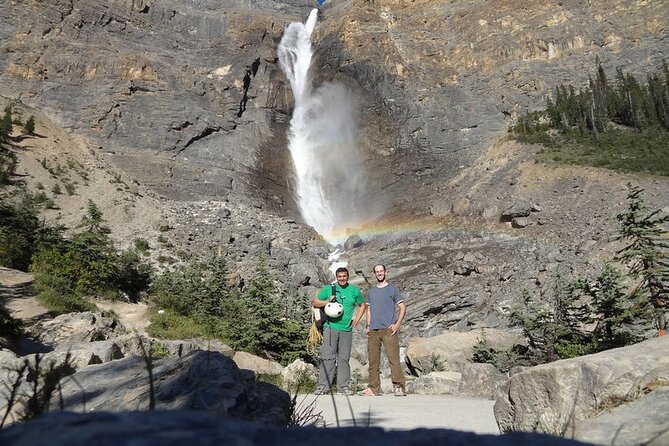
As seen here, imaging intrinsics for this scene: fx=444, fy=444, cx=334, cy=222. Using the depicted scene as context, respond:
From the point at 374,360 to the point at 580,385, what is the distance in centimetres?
363

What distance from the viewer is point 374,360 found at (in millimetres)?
6582

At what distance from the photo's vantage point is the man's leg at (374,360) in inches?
255

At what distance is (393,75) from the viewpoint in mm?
47438

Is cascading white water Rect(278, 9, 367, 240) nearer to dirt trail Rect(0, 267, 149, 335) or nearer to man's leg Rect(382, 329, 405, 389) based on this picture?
dirt trail Rect(0, 267, 149, 335)

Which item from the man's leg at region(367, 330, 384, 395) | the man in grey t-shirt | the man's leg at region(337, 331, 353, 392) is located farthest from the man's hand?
the man's leg at region(337, 331, 353, 392)

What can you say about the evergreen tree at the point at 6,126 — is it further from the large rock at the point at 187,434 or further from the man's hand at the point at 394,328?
the large rock at the point at 187,434

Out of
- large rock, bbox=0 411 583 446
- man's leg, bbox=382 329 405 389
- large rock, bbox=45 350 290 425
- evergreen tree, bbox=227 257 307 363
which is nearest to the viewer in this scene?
large rock, bbox=0 411 583 446

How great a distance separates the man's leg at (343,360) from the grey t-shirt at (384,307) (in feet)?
1.66

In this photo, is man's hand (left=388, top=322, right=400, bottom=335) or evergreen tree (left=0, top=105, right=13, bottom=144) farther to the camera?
evergreen tree (left=0, top=105, right=13, bottom=144)

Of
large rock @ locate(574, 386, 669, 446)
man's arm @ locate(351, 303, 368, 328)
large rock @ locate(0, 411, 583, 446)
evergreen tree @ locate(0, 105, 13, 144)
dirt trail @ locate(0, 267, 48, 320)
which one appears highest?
evergreen tree @ locate(0, 105, 13, 144)

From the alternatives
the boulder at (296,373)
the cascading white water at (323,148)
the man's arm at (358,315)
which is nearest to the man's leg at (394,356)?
the man's arm at (358,315)

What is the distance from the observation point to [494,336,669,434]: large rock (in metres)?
3.06

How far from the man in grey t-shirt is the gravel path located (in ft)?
0.81

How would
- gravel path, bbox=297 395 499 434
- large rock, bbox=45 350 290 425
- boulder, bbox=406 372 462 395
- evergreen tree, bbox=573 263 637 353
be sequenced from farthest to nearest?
evergreen tree, bbox=573 263 637 353 → boulder, bbox=406 372 462 395 → gravel path, bbox=297 395 499 434 → large rock, bbox=45 350 290 425
